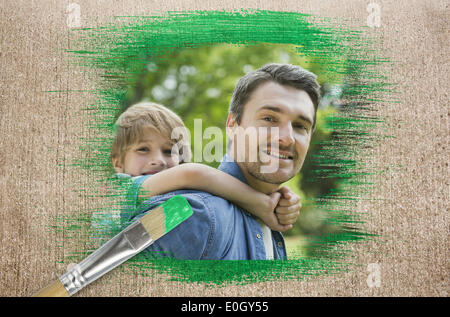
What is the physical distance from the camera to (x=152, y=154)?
35.3 inches

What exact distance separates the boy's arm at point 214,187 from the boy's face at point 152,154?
3 cm

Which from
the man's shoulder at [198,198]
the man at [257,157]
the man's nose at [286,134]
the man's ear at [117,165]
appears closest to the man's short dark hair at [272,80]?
the man at [257,157]

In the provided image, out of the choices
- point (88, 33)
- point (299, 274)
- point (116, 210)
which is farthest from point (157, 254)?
point (88, 33)

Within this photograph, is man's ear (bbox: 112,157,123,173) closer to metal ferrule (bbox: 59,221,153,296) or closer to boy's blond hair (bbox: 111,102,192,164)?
boy's blond hair (bbox: 111,102,192,164)

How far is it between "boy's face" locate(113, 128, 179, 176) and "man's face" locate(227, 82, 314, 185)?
0.17m

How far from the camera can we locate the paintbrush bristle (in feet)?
2.78

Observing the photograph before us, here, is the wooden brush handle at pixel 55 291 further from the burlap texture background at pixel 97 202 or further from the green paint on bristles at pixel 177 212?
the green paint on bristles at pixel 177 212

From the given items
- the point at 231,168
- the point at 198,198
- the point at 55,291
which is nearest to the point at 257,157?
the point at 231,168

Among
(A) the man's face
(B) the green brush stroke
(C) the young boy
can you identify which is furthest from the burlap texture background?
(A) the man's face

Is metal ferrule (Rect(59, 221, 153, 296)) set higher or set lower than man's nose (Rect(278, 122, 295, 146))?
lower

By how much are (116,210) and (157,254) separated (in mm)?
155

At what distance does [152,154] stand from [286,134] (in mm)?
338

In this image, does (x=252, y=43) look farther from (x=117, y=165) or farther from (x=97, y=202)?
(x=97, y=202)

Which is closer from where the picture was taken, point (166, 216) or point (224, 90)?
point (166, 216)
